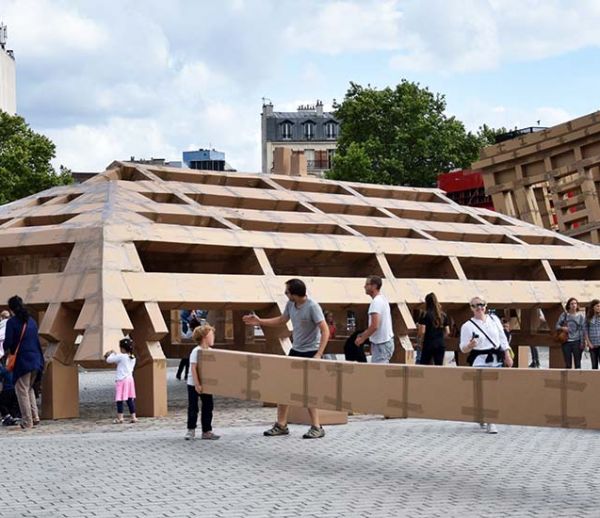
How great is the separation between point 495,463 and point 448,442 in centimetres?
189

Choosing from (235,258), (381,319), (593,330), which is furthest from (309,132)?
(381,319)

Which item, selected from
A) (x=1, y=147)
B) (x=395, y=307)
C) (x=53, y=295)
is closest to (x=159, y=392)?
(x=53, y=295)

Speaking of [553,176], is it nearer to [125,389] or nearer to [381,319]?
[125,389]

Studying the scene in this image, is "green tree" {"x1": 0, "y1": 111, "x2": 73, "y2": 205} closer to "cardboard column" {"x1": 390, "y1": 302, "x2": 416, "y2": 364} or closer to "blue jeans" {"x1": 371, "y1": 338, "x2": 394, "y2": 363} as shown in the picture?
"cardboard column" {"x1": 390, "y1": 302, "x2": 416, "y2": 364}

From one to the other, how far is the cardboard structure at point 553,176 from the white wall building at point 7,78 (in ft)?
179

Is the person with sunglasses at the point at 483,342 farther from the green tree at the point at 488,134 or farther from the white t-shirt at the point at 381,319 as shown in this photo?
the green tree at the point at 488,134

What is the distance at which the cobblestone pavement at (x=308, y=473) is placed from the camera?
942 centimetres

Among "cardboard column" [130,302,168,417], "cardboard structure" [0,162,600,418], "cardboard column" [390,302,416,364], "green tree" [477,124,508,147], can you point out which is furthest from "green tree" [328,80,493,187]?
"cardboard column" [130,302,168,417]

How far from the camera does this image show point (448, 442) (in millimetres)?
13789

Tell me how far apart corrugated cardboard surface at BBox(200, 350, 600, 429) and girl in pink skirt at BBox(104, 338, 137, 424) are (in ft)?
9.76

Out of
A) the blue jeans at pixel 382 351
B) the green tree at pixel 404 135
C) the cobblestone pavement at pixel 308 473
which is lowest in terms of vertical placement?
the cobblestone pavement at pixel 308 473

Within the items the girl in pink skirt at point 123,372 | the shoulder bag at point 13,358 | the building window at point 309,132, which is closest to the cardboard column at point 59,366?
the girl in pink skirt at point 123,372

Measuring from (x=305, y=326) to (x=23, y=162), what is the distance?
50.2m

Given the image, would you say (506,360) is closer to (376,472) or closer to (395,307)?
(376,472)
